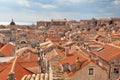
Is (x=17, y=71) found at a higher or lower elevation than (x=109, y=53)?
higher

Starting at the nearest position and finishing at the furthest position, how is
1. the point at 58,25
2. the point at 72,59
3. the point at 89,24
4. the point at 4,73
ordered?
the point at 4,73
the point at 72,59
the point at 58,25
the point at 89,24

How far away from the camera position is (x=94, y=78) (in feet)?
95.7

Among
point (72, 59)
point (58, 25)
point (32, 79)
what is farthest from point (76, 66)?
point (58, 25)

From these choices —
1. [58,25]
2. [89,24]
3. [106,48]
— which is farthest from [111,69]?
[89,24]

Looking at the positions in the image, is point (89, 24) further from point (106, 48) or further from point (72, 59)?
point (72, 59)

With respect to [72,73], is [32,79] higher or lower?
higher

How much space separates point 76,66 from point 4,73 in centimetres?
791

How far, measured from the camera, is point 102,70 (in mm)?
29203

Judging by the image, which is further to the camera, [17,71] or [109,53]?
[109,53]

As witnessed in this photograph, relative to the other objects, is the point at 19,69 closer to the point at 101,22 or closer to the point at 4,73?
the point at 4,73

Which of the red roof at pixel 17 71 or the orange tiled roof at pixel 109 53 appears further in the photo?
the orange tiled roof at pixel 109 53

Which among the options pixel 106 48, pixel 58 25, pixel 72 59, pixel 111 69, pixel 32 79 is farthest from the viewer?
pixel 58 25

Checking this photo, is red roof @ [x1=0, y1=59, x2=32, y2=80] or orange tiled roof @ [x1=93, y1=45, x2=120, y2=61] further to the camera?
orange tiled roof @ [x1=93, y1=45, x2=120, y2=61]

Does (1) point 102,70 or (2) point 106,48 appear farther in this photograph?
(2) point 106,48
